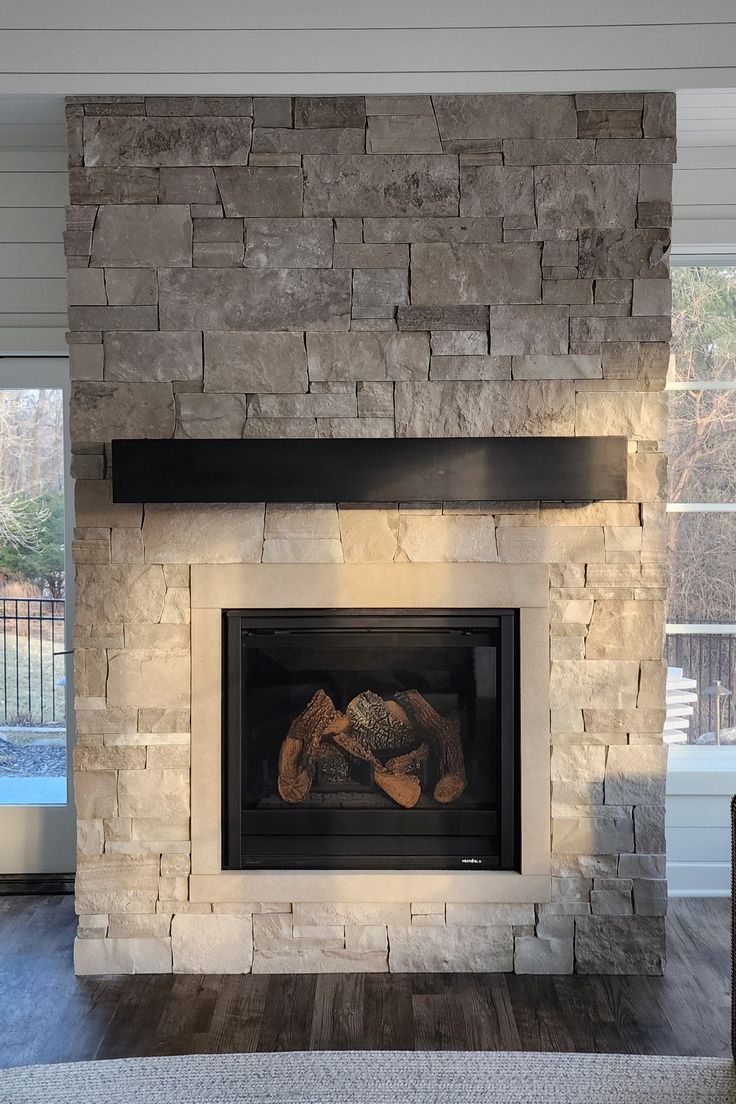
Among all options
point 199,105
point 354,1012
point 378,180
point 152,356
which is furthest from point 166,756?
point 199,105

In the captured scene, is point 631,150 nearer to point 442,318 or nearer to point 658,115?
point 658,115

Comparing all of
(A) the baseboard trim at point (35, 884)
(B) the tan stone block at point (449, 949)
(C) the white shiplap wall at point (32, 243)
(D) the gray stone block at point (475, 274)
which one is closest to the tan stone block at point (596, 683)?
(B) the tan stone block at point (449, 949)

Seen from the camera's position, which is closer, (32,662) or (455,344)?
(455,344)

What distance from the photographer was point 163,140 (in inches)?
105

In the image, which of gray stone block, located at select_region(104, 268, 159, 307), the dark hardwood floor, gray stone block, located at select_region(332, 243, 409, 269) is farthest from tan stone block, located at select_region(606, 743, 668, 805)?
gray stone block, located at select_region(104, 268, 159, 307)

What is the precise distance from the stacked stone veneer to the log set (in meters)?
0.31

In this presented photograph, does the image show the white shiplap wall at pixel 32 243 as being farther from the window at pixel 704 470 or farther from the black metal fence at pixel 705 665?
the black metal fence at pixel 705 665

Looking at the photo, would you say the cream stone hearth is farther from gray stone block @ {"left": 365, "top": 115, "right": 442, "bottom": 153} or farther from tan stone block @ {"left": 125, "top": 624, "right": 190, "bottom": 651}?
gray stone block @ {"left": 365, "top": 115, "right": 442, "bottom": 153}

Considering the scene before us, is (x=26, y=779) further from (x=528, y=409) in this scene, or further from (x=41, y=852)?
(x=528, y=409)

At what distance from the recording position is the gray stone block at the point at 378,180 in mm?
2658

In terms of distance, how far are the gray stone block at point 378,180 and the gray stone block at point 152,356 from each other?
0.55 meters

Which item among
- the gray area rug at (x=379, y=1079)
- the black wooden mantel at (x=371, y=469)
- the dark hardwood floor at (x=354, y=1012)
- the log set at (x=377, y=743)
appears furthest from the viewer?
the log set at (x=377, y=743)

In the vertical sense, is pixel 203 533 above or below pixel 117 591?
above

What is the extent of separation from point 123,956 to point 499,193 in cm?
250
